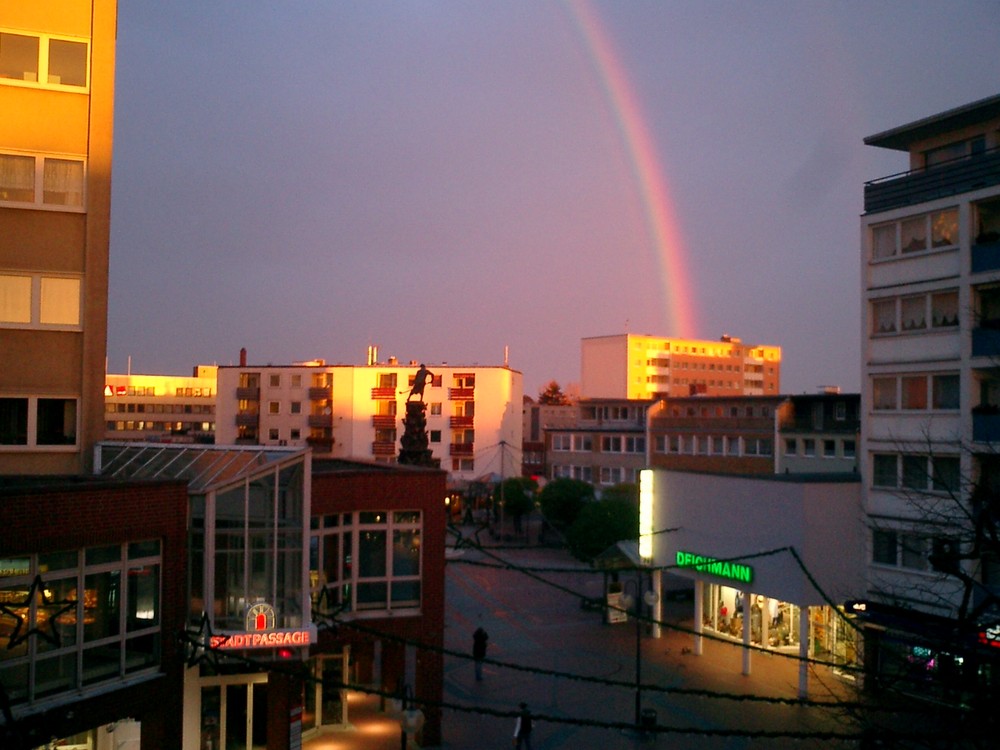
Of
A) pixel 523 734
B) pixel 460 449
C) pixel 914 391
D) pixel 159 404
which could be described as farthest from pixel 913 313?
pixel 159 404

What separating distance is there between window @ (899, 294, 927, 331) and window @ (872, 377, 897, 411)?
4.84 feet

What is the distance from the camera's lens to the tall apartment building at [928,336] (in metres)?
21.3

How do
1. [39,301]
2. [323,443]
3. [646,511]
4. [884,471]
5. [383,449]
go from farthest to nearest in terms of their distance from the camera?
[323,443], [383,449], [646,511], [884,471], [39,301]

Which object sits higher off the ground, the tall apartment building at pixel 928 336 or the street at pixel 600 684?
the tall apartment building at pixel 928 336

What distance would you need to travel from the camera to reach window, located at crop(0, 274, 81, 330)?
51.6 feet

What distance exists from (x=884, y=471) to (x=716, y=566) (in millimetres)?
5209

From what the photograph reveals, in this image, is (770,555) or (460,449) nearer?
(770,555)

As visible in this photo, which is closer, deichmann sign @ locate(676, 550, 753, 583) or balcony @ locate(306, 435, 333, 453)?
deichmann sign @ locate(676, 550, 753, 583)

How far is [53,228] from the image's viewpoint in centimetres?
1603

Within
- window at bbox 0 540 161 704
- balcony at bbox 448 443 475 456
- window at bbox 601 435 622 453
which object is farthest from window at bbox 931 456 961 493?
balcony at bbox 448 443 475 456

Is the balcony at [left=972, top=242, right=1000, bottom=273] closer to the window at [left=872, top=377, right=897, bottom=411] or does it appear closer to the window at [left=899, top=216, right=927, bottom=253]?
the window at [left=899, top=216, right=927, bottom=253]

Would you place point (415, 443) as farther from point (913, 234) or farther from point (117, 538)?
point (117, 538)

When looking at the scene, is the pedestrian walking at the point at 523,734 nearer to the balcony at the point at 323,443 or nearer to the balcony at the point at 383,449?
the balcony at the point at 383,449

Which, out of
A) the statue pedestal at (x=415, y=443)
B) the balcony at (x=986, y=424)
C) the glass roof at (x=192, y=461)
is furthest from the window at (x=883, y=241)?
the glass roof at (x=192, y=461)
